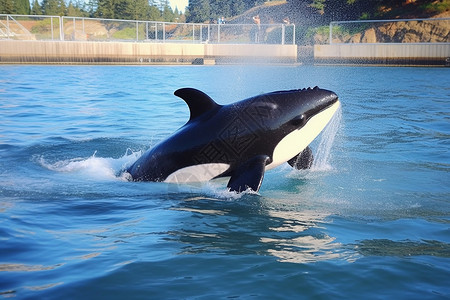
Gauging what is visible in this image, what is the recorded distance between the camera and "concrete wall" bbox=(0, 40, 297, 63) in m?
39.7

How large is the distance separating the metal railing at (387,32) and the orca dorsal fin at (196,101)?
137 feet

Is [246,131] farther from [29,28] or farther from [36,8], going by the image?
[36,8]

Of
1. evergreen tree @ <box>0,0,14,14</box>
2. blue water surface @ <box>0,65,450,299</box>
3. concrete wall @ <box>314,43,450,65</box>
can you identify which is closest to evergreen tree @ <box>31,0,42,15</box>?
evergreen tree @ <box>0,0,14,14</box>

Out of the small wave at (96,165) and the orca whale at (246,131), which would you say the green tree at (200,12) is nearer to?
the small wave at (96,165)

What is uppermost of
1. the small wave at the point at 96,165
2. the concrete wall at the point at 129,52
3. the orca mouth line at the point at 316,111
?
the concrete wall at the point at 129,52

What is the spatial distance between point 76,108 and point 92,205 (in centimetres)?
1193

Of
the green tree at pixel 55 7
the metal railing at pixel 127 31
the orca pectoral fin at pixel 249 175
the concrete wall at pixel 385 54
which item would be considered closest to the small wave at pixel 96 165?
the orca pectoral fin at pixel 249 175

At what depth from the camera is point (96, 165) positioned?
29.9 feet

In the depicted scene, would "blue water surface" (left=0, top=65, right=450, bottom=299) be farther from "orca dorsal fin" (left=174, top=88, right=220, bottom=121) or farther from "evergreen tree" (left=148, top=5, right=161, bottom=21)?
"evergreen tree" (left=148, top=5, right=161, bottom=21)

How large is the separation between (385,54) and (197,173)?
3559 centimetres

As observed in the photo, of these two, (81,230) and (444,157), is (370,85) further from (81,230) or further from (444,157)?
(81,230)

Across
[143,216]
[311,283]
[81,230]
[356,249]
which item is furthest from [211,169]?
[311,283]

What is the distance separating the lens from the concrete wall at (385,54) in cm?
3844

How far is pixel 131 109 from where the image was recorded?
17.7m
